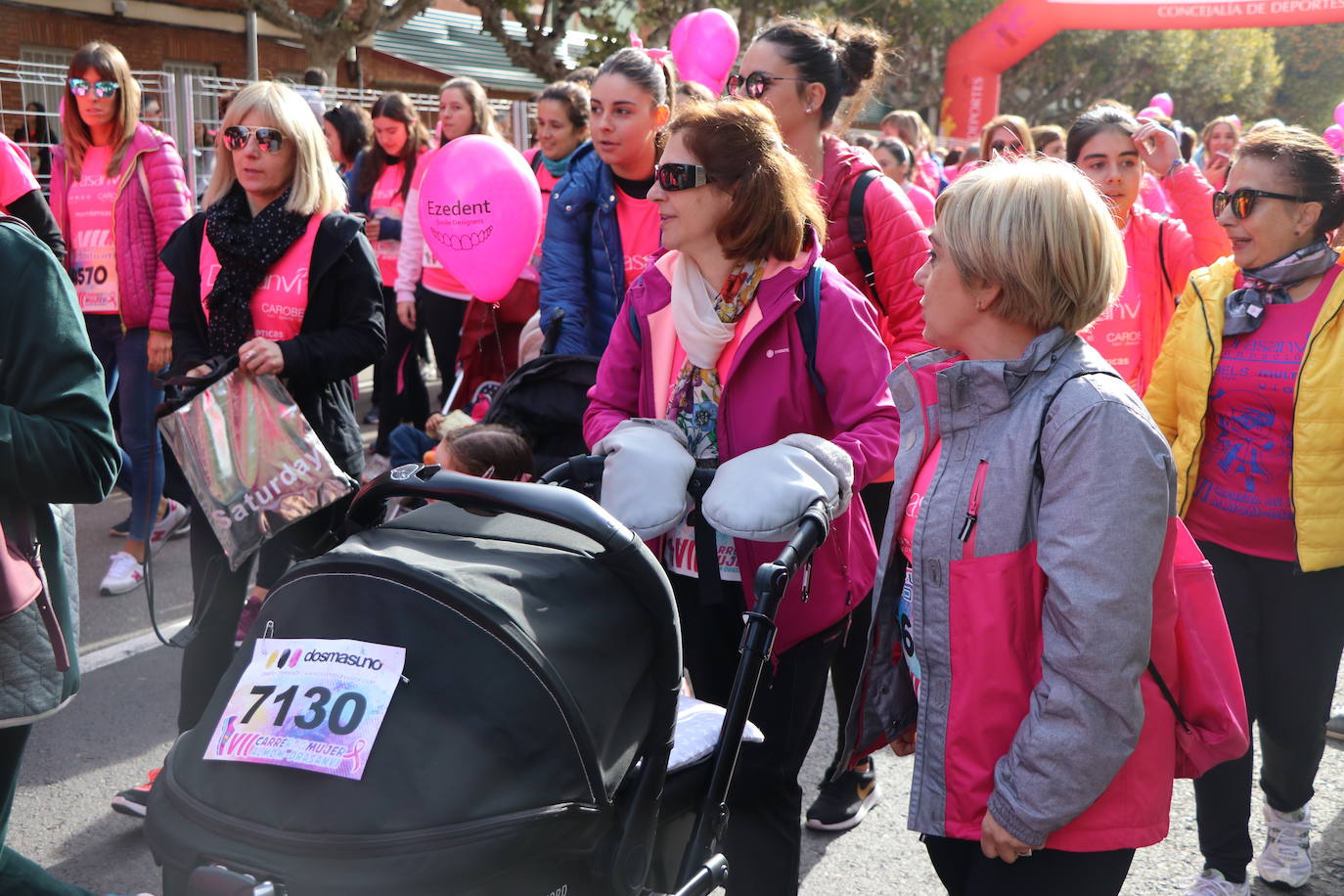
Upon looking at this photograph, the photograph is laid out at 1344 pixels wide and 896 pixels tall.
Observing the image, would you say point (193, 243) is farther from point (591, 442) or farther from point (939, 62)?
point (939, 62)

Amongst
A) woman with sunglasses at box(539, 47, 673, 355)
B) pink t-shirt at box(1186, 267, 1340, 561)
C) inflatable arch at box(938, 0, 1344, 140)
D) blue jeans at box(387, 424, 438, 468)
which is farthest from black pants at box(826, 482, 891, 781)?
inflatable arch at box(938, 0, 1344, 140)

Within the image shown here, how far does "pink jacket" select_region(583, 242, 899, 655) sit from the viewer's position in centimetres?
261

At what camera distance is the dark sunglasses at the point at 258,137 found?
142 inches

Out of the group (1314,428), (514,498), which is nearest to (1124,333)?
(1314,428)

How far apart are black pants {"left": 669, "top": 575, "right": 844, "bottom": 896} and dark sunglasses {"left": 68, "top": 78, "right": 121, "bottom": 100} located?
3.96 m

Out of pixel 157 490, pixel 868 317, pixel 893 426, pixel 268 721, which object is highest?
pixel 868 317

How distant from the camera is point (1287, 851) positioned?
11.2 ft

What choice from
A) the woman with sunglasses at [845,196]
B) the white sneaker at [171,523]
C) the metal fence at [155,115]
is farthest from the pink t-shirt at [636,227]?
the metal fence at [155,115]

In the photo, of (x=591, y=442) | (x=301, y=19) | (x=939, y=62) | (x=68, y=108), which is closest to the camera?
(x=591, y=442)

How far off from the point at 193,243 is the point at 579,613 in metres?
2.56

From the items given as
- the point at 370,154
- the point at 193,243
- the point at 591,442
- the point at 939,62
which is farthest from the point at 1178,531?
the point at 939,62

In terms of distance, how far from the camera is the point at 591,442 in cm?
289

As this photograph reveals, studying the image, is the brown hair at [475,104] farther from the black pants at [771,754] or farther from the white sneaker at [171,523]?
the black pants at [771,754]

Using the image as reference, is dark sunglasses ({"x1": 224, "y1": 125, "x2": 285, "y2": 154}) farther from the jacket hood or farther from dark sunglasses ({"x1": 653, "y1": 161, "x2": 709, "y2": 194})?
the jacket hood
